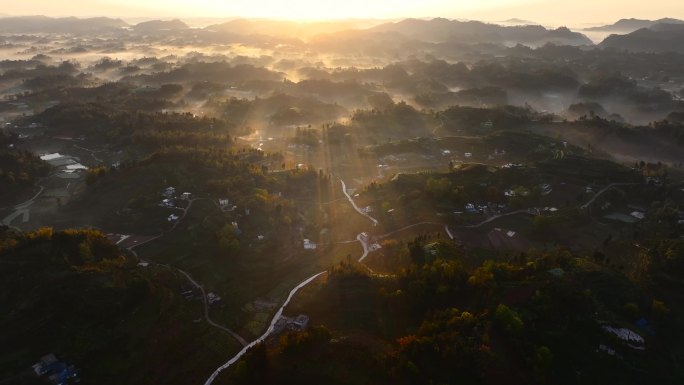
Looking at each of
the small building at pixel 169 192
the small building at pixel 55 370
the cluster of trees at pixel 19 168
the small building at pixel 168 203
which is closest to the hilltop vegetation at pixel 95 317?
the small building at pixel 55 370

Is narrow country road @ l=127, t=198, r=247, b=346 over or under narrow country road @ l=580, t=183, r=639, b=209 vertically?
under

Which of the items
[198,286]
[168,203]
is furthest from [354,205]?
[198,286]

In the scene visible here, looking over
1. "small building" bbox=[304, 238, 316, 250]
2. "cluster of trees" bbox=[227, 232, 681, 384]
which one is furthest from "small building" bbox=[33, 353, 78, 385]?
"small building" bbox=[304, 238, 316, 250]

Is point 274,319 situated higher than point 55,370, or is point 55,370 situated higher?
point 55,370

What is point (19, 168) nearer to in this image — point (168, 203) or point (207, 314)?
point (168, 203)

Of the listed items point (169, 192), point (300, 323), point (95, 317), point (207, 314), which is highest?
point (169, 192)

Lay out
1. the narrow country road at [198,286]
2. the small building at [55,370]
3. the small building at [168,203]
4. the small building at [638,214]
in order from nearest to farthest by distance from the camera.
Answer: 1. the small building at [55,370]
2. the narrow country road at [198,286]
3. the small building at [638,214]
4. the small building at [168,203]

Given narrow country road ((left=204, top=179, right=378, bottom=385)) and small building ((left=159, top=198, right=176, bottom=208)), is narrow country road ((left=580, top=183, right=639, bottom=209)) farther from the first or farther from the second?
small building ((left=159, top=198, right=176, bottom=208))

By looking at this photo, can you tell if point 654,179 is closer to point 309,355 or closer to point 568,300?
point 568,300

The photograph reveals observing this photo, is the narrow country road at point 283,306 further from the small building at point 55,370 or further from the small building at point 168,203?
the small building at point 168,203

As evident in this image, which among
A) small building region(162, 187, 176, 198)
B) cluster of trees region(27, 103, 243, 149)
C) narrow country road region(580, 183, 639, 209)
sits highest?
cluster of trees region(27, 103, 243, 149)

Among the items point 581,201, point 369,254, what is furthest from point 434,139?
point 369,254
